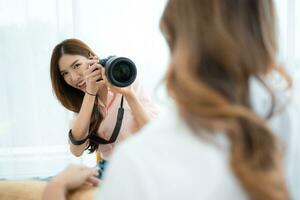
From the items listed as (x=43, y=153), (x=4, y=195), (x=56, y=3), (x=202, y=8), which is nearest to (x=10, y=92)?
(x=43, y=153)

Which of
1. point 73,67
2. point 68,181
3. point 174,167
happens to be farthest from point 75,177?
point 73,67

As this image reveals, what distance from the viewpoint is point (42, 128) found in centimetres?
234

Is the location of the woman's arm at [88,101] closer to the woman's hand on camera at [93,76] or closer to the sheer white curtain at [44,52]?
the woman's hand on camera at [93,76]

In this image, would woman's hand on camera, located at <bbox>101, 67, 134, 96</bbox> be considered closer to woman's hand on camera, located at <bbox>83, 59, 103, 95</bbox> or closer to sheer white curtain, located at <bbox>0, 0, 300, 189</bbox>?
woman's hand on camera, located at <bbox>83, 59, 103, 95</bbox>

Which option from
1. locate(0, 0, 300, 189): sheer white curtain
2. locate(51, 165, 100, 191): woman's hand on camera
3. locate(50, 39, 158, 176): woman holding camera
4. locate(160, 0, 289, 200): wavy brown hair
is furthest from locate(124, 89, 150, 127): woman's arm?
locate(160, 0, 289, 200): wavy brown hair

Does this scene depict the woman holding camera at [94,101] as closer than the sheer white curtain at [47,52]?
Yes

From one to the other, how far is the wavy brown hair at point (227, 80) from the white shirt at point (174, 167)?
0.01 metres

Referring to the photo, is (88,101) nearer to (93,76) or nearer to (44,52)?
(93,76)

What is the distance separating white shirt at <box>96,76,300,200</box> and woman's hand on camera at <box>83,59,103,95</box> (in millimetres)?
1035

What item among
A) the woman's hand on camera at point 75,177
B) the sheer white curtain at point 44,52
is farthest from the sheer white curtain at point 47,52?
the woman's hand on camera at point 75,177

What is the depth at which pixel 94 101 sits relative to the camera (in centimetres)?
162

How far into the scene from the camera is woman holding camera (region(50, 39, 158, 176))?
5.12 feet

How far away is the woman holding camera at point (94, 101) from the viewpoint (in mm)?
1562

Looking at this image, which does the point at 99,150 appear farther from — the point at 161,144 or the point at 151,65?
the point at 161,144
